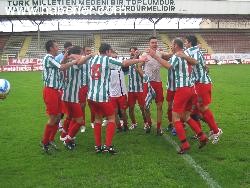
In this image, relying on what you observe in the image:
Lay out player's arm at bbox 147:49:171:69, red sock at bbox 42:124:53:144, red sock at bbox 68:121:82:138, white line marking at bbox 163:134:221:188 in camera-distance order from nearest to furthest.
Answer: white line marking at bbox 163:134:221:188, player's arm at bbox 147:49:171:69, red sock at bbox 42:124:53:144, red sock at bbox 68:121:82:138

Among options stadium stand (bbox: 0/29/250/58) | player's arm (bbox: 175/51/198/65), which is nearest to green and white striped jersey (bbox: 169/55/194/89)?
player's arm (bbox: 175/51/198/65)

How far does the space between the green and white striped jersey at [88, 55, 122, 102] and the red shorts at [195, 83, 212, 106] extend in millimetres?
2132

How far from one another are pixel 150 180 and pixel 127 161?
117 cm

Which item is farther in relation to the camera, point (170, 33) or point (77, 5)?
point (170, 33)

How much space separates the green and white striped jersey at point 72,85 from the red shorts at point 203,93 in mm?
2554

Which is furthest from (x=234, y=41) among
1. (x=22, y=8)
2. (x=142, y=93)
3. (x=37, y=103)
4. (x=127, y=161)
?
(x=127, y=161)

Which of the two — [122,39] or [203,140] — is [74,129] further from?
[122,39]

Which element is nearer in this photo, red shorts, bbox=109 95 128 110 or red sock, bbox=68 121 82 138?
red sock, bbox=68 121 82 138

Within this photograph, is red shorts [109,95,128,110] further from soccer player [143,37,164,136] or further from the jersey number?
the jersey number

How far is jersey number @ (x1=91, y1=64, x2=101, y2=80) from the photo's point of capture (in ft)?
27.6

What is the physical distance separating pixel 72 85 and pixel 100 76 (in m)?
0.88

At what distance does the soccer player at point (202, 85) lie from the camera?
9289mm

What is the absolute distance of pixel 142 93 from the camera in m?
11.1

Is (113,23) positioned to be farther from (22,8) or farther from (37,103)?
(37,103)
